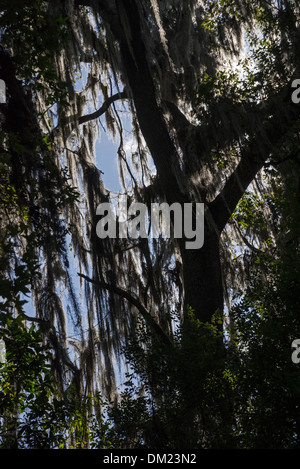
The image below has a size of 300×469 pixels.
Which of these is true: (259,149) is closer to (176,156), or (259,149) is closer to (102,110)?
(176,156)

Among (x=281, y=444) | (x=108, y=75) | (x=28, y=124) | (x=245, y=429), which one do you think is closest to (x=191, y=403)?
(x=245, y=429)

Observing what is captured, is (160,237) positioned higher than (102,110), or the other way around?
(102,110)

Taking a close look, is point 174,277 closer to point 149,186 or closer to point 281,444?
point 149,186

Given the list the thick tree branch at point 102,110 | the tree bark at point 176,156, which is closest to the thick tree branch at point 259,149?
the tree bark at point 176,156

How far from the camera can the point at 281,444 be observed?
163 inches

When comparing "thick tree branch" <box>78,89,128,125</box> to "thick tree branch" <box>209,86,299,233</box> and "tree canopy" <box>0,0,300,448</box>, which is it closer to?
"tree canopy" <box>0,0,300,448</box>

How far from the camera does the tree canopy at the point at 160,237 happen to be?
4473 millimetres

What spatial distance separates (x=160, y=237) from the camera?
7.79 metres

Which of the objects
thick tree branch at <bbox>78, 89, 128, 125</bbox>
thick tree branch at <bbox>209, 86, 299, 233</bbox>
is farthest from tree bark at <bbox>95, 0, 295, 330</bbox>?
thick tree branch at <bbox>78, 89, 128, 125</bbox>

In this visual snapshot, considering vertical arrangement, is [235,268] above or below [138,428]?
above

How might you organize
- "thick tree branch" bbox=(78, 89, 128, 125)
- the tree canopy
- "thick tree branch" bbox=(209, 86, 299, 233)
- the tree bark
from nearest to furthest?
1. the tree canopy
2. "thick tree branch" bbox=(209, 86, 299, 233)
3. the tree bark
4. "thick tree branch" bbox=(78, 89, 128, 125)

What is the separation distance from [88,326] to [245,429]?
3317 millimetres

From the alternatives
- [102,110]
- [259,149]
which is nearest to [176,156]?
[259,149]

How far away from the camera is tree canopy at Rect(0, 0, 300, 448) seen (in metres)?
4.47
